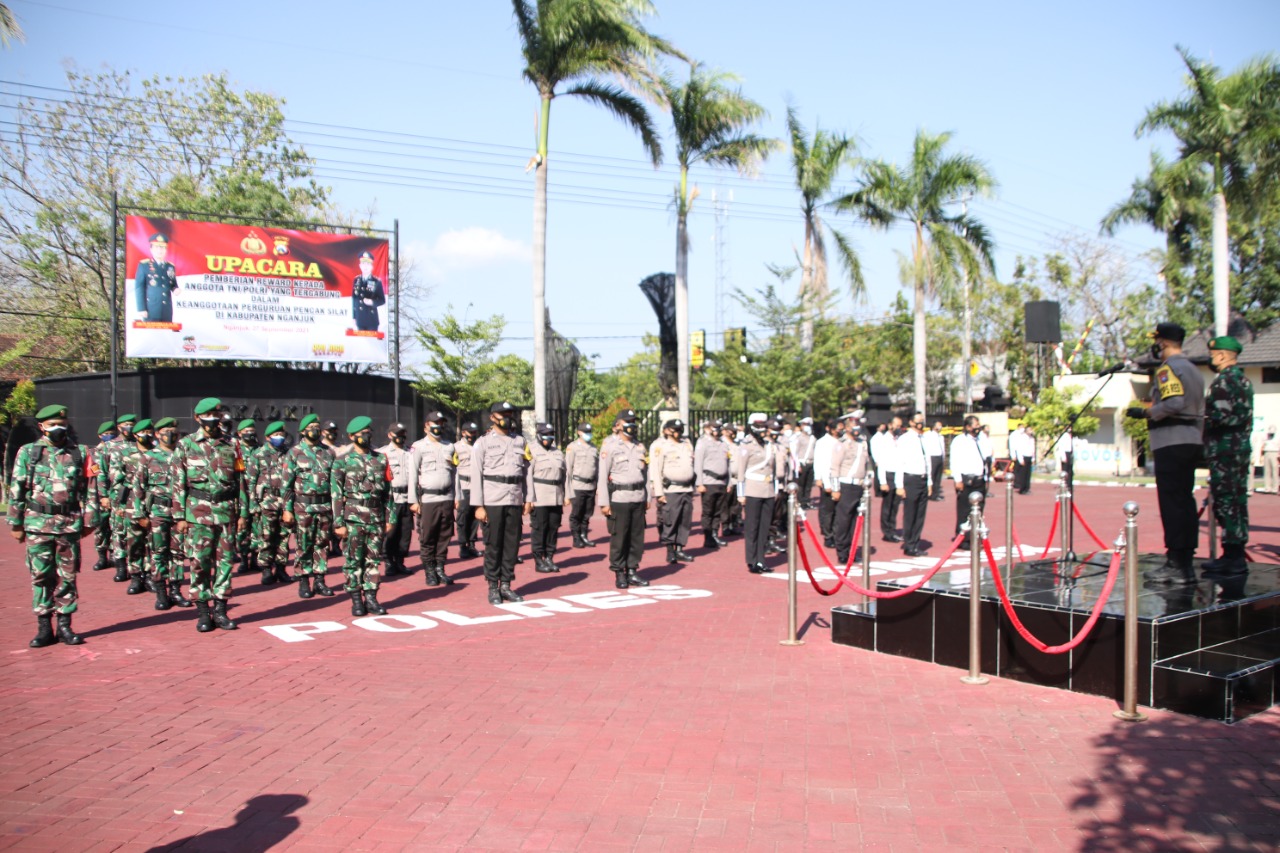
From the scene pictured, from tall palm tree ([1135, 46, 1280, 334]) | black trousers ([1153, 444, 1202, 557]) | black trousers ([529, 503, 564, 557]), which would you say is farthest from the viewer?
tall palm tree ([1135, 46, 1280, 334])

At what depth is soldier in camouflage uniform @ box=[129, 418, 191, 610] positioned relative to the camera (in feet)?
33.4

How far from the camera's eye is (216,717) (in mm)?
6492

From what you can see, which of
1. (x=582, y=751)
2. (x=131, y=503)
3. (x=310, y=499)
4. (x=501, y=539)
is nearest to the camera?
(x=582, y=751)

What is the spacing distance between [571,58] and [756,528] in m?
11.7

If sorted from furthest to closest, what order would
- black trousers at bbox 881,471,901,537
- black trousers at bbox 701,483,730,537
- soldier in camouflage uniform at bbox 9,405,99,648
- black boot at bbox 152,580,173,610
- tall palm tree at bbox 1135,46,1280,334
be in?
tall palm tree at bbox 1135,46,1280,334
black trousers at bbox 881,471,901,537
black trousers at bbox 701,483,730,537
black boot at bbox 152,580,173,610
soldier in camouflage uniform at bbox 9,405,99,648

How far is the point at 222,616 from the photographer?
925cm

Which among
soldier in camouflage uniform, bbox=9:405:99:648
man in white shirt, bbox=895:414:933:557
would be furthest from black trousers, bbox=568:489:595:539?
soldier in camouflage uniform, bbox=9:405:99:648

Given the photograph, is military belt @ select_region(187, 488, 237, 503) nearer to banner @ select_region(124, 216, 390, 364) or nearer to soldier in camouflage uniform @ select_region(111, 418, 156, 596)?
soldier in camouflage uniform @ select_region(111, 418, 156, 596)

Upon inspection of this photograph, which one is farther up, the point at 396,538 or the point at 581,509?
the point at 581,509

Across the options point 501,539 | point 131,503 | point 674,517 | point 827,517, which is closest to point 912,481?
point 827,517

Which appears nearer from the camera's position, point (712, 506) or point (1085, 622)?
point (1085, 622)

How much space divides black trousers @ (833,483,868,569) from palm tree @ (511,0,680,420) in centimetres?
831

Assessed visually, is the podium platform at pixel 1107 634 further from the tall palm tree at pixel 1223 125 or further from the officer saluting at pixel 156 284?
the tall palm tree at pixel 1223 125

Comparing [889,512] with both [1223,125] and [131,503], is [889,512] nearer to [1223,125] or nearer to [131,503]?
[131,503]
